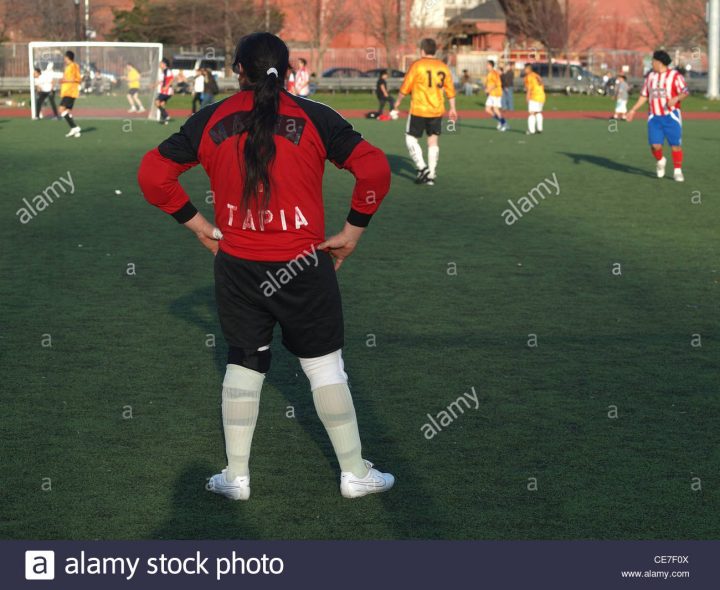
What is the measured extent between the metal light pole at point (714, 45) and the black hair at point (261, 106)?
45608 mm

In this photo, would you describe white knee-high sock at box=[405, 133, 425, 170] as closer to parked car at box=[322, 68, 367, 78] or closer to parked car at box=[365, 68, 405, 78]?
parked car at box=[365, 68, 405, 78]

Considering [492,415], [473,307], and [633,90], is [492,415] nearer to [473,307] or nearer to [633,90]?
[473,307]

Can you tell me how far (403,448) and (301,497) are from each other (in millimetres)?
867

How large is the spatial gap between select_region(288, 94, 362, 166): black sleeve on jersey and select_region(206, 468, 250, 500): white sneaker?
1.46 metres

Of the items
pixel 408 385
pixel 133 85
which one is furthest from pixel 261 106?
pixel 133 85

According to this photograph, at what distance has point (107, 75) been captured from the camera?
35719 mm

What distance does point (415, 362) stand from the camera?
7871mm

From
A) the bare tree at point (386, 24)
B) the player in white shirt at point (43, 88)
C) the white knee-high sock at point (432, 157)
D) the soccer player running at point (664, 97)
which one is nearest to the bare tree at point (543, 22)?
the bare tree at point (386, 24)

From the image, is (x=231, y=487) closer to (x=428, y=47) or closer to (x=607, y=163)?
(x=428, y=47)

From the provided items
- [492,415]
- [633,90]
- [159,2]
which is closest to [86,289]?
[492,415]

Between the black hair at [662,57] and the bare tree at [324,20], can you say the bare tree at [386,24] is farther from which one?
the black hair at [662,57]

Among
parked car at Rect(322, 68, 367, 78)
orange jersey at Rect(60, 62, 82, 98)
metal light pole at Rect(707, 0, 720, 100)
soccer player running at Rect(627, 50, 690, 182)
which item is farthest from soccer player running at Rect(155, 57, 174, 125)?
parked car at Rect(322, 68, 367, 78)

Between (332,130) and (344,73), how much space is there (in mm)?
61766

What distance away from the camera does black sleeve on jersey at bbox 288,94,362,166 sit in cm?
485
